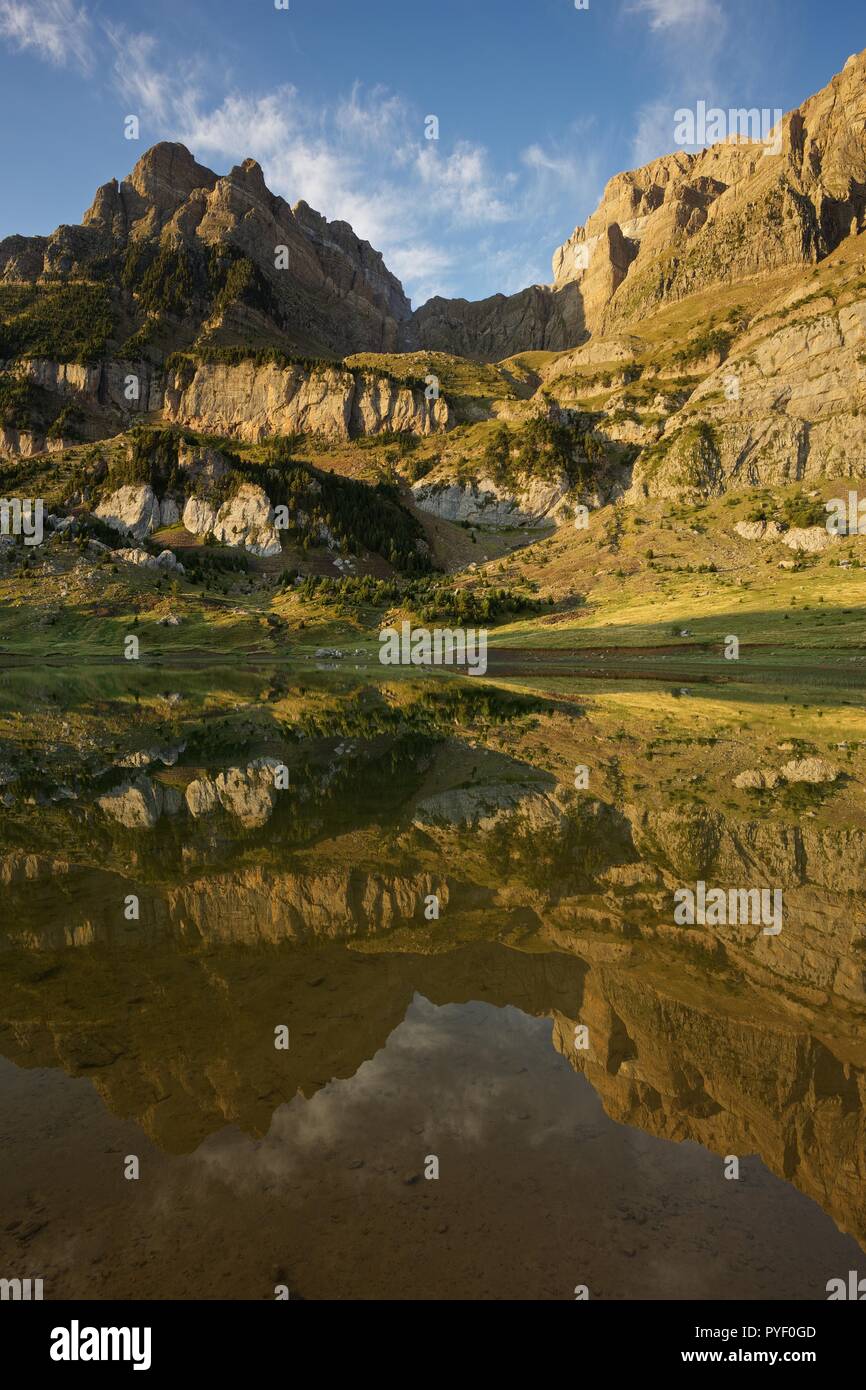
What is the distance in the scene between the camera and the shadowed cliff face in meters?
7.91

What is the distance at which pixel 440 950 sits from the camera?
11734 mm

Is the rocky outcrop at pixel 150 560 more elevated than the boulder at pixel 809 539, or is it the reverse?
the rocky outcrop at pixel 150 560

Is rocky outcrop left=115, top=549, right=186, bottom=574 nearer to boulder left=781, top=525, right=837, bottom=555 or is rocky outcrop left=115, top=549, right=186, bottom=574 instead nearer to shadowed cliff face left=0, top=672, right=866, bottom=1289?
boulder left=781, top=525, right=837, bottom=555

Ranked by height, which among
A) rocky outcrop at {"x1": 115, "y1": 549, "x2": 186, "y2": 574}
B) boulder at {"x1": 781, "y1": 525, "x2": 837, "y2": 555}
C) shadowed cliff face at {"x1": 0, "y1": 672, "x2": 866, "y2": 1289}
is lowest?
shadowed cliff face at {"x1": 0, "y1": 672, "x2": 866, "y2": 1289}

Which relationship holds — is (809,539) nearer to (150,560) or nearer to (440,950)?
(440,950)

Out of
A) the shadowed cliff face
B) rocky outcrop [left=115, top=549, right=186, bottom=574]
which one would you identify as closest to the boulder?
the shadowed cliff face

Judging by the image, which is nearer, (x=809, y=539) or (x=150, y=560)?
(x=809, y=539)

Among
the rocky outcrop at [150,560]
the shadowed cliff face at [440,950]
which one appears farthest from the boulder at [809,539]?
the rocky outcrop at [150,560]

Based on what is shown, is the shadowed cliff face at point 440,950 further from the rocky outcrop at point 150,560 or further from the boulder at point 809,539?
the rocky outcrop at point 150,560

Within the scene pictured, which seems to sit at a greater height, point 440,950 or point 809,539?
point 809,539

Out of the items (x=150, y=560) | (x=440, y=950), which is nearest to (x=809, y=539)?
(x=440, y=950)

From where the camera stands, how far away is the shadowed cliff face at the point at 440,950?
7906mm

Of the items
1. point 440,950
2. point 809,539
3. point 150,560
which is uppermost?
point 150,560
